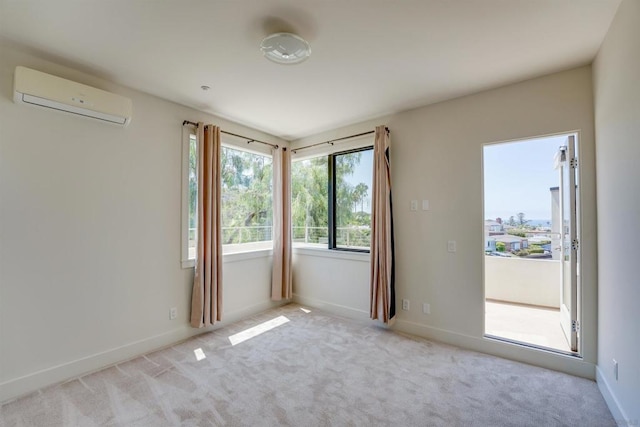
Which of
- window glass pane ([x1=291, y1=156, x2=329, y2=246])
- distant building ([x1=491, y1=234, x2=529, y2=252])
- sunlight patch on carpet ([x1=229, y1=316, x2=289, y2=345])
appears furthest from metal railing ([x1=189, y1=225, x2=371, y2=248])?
distant building ([x1=491, y1=234, x2=529, y2=252])

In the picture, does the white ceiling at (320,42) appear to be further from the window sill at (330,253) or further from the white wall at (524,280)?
the white wall at (524,280)

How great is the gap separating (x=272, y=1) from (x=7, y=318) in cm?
291

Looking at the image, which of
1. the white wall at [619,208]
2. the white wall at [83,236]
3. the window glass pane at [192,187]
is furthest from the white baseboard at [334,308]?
the white wall at [619,208]

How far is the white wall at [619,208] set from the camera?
158 cm

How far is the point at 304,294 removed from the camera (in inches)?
171

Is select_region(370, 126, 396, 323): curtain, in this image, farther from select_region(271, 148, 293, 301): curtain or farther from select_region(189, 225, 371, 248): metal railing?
select_region(271, 148, 293, 301): curtain

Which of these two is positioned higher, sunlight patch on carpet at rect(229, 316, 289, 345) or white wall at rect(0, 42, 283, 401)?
white wall at rect(0, 42, 283, 401)

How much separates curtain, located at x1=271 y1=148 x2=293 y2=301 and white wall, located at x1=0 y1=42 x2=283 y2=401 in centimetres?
128

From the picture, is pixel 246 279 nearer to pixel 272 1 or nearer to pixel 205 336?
pixel 205 336

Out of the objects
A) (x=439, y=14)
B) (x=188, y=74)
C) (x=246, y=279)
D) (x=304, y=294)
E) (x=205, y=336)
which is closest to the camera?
(x=439, y=14)

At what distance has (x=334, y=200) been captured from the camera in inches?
163

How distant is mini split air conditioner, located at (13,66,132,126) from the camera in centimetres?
202

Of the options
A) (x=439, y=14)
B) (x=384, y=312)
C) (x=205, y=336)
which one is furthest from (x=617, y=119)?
(x=205, y=336)

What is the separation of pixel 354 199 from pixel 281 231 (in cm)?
119
